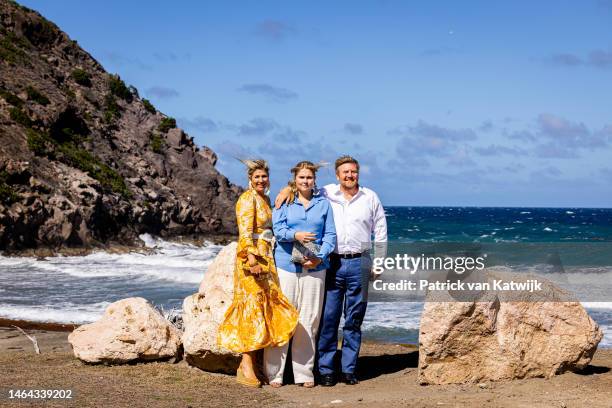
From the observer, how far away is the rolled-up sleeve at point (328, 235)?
6699 mm

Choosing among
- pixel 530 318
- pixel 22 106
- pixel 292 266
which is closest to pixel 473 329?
pixel 530 318

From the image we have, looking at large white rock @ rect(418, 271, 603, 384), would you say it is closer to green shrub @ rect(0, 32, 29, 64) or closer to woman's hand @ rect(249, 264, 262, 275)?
woman's hand @ rect(249, 264, 262, 275)

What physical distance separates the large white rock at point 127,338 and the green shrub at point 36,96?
3296 cm

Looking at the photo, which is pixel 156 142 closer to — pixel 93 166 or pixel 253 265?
pixel 93 166

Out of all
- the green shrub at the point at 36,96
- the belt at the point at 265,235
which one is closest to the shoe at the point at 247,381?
the belt at the point at 265,235

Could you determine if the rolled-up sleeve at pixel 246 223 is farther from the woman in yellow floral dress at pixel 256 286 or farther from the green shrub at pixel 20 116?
the green shrub at pixel 20 116

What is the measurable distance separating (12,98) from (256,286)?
111ft

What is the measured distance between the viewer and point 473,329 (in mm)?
6859

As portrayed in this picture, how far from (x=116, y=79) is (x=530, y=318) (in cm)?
→ 4569

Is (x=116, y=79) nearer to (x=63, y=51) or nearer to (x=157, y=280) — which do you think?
(x=63, y=51)

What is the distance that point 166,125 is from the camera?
155ft

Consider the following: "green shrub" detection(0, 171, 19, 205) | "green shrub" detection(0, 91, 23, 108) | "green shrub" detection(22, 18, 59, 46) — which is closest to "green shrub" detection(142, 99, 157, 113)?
"green shrub" detection(22, 18, 59, 46)

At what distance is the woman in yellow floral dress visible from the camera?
6812 millimetres

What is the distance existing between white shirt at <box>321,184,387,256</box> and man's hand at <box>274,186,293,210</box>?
14.7 inches
